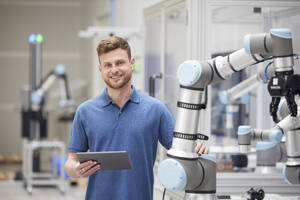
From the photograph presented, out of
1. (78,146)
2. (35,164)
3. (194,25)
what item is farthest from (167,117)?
(35,164)

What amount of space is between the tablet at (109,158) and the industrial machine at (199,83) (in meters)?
0.28

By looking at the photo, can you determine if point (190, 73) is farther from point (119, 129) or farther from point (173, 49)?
point (173, 49)

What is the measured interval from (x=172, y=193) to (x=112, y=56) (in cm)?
145

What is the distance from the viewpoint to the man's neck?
235 cm

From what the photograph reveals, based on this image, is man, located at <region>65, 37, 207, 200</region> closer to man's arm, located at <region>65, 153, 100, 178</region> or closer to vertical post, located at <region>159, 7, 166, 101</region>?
man's arm, located at <region>65, 153, 100, 178</region>

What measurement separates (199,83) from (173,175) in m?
0.32

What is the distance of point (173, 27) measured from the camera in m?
3.87

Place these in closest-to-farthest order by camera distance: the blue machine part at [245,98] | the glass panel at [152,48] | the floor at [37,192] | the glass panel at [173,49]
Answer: the glass panel at [173,49] < the blue machine part at [245,98] < the glass panel at [152,48] < the floor at [37,192]

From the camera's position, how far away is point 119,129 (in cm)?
230

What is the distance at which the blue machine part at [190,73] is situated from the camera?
1786 millimetres

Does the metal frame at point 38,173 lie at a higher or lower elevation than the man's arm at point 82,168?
lower

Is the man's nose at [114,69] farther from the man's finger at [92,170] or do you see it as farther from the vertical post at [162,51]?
the vertical post at [162,51]

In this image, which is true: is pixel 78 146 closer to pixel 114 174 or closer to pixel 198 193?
pixel 114 174

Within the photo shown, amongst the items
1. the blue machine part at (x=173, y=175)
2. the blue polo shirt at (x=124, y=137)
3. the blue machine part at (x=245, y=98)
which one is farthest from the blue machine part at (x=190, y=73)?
the blue machine part at (x=245, y=98)
